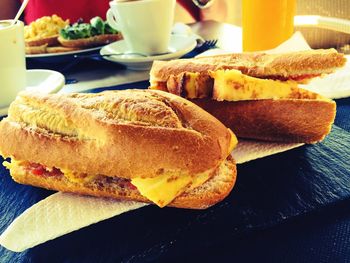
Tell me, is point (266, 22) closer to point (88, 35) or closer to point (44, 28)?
point (88, 35)

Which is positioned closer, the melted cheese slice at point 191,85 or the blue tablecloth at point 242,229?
the blue tablecloth at point 242,229

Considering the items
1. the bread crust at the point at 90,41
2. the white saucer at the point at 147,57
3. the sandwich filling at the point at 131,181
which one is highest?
the bread crust at the point at 90,41

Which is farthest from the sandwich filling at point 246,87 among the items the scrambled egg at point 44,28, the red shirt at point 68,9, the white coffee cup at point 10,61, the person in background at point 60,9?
the red shirt at point 68,9

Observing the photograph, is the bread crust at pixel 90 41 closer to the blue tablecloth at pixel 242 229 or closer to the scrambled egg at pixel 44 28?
the scrambled egg at pixel 44 28

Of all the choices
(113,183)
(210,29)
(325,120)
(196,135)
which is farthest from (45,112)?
(210,29)

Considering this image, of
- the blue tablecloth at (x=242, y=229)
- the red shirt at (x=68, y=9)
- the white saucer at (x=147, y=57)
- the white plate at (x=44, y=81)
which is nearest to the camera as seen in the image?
the blue tablecloth at (x=242, y=229)

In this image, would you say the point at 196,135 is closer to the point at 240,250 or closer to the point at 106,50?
the point at 240,250

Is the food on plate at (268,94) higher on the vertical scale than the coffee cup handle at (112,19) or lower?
lower

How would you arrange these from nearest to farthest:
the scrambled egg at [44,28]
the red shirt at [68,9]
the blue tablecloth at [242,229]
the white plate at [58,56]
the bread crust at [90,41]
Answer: the blue tablecloth at [242,229] → the white plate at [58,56] → the bread crust at [90,41] → the scrambled egg at [44,28] → the red shirt at [68,9]
